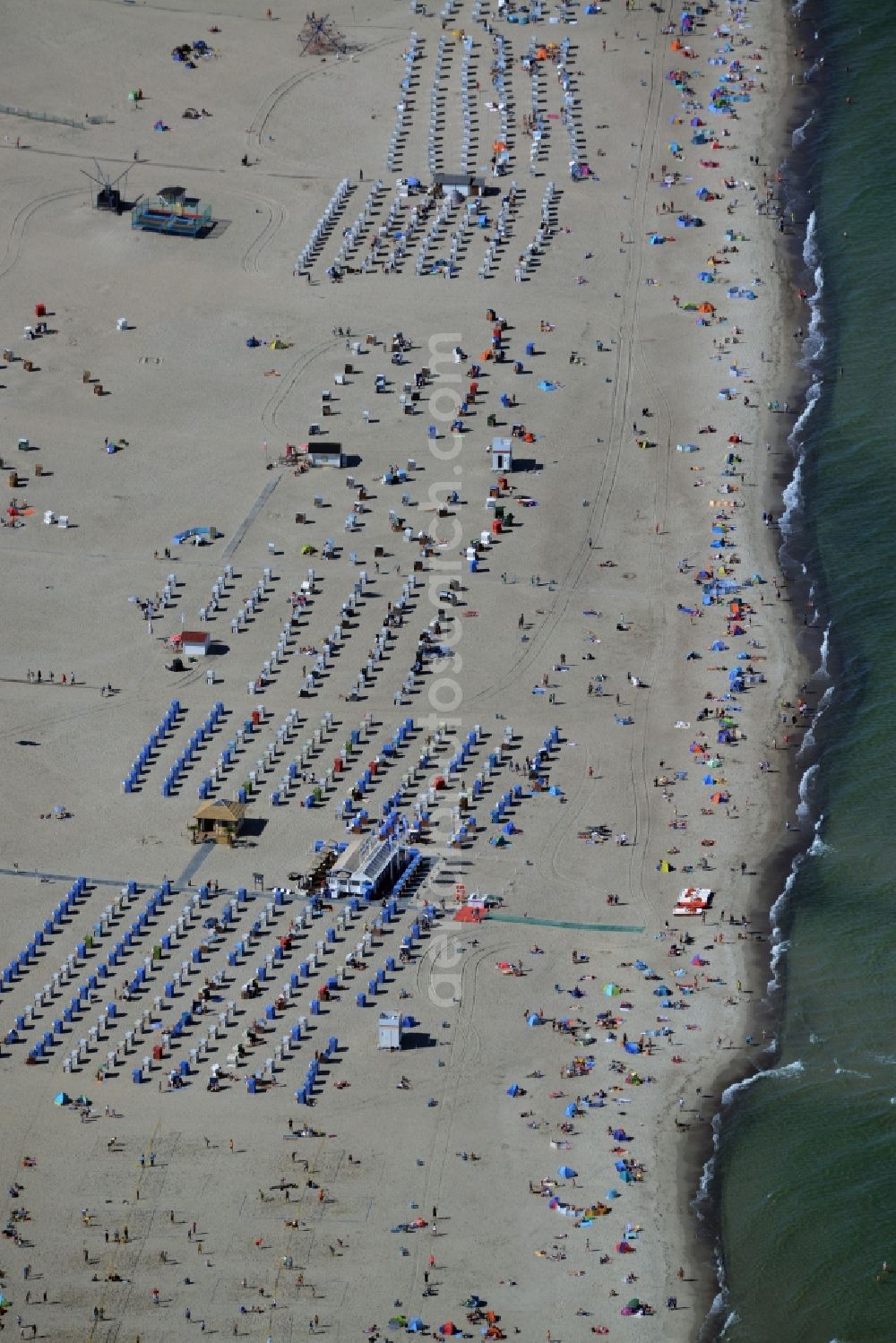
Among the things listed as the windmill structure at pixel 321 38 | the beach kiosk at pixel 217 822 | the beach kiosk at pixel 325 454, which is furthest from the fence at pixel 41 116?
the beach kiosk at pixel 217 822

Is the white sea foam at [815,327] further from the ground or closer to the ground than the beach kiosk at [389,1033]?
further from the ground

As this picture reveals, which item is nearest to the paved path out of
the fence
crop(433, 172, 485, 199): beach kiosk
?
crop(433, 172, 485, 199): beach kiosk

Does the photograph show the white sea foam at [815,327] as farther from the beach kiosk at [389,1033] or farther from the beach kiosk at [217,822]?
the beach kiosk at [389,1033]

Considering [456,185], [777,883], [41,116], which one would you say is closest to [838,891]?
[777,883]

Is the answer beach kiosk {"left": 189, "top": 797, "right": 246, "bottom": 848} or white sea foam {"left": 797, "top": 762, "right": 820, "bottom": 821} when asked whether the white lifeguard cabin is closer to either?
white sea foam {"left": 797, "top": 762, "right": 820, "bottom": 821}

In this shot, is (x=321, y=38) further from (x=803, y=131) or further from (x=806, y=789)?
(x=806, y=789)

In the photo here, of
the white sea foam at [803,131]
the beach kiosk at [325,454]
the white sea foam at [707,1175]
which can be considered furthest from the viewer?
the white sea foam at [803,131]
